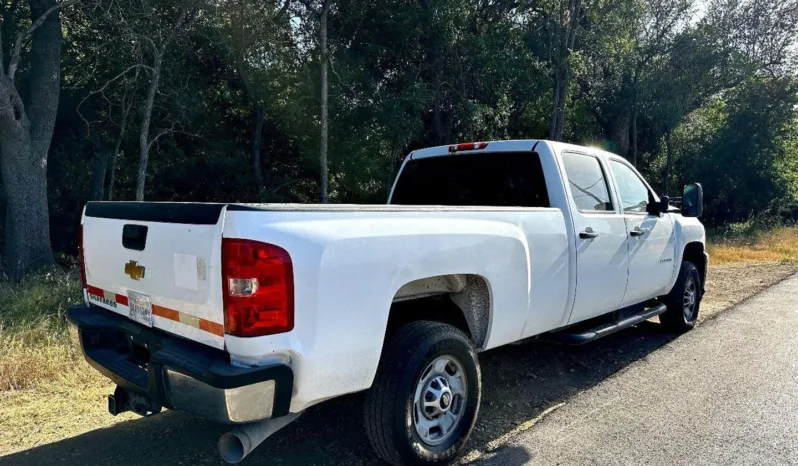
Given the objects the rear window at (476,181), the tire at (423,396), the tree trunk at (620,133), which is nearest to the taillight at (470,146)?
the rear window at (476,181)

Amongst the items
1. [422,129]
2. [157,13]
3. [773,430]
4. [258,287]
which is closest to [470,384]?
[258,287]

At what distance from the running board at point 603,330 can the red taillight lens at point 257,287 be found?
2671 millimetres

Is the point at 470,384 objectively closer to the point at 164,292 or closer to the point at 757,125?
the point at 164,292

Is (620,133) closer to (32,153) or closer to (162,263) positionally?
(32,153)

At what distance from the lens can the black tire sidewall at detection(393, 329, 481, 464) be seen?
2.97 metres

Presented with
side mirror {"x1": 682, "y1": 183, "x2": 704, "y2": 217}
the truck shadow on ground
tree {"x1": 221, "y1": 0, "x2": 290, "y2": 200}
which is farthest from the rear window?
tree {"x1": 221, "y1": 0, "x2": 290, "y2": 200}

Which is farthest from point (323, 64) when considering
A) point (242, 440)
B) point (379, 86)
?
point (242, 440)

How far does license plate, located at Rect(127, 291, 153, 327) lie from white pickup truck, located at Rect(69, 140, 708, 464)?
16 millimetres

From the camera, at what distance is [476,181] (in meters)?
4.96

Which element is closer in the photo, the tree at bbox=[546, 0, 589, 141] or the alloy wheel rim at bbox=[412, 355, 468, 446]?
the alloy wheel rim at bbox=[412, 355, 468, 446]

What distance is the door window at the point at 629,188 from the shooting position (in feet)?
17.4

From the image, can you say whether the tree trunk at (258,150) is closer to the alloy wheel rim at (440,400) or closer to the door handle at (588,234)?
the door handle at (588,234)

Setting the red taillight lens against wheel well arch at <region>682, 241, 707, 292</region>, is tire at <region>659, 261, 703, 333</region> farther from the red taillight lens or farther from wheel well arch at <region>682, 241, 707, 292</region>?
the red taillight lens

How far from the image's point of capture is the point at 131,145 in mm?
15633
